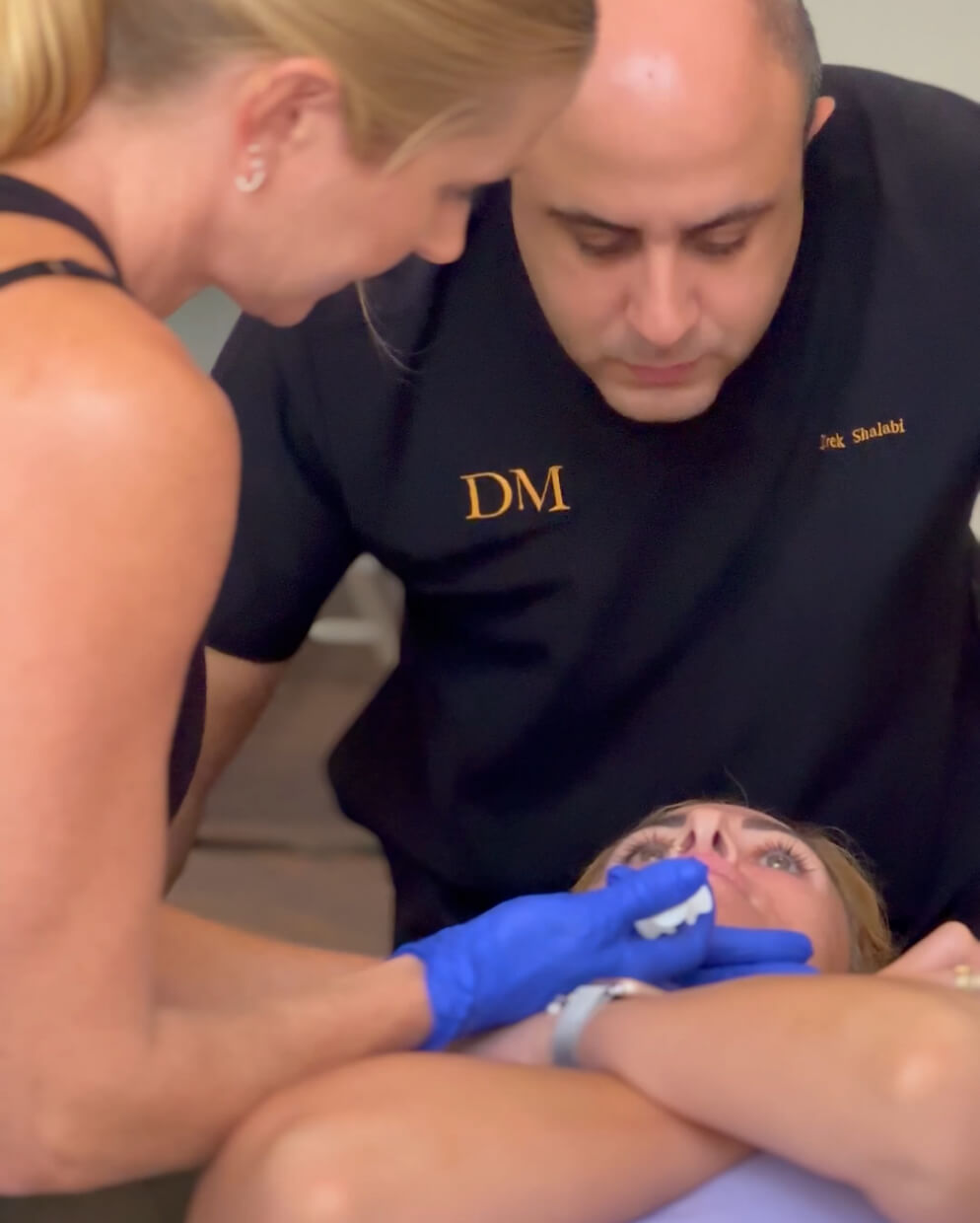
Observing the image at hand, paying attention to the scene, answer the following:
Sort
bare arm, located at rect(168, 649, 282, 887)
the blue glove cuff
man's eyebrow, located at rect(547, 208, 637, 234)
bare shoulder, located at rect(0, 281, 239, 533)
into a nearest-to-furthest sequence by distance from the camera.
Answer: bare shoulder, located at rect(0, 281, 239, 533)
the blue glove cuff
man's eyebrow, located at rect(547, 208, 637, 234)
bare arm, located at rect(168, 649, 282, 887)

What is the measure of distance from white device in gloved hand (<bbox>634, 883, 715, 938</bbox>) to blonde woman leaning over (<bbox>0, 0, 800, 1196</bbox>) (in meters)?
0.26

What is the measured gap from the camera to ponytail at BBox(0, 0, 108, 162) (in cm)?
74

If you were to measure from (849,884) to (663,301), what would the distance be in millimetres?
576

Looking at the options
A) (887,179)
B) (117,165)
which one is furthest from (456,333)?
(117,165)

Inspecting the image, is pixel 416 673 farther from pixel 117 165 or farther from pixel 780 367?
pixel 117 165

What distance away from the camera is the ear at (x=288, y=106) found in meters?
0.75

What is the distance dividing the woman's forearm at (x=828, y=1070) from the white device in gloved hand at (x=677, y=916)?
0.10 m

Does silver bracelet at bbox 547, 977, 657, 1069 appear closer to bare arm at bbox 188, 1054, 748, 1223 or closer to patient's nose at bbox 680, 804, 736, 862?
bare arm at bbox 188, 1054, 748, 1223

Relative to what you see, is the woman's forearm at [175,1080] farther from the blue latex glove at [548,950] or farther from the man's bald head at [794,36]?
the man's bald head at [794,36]

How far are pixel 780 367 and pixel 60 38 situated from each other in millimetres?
815

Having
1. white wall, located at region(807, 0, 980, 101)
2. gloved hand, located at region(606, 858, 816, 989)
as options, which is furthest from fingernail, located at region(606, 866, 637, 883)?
white wall, located at region(807, 0, 980, 101)

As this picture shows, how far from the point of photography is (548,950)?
3.51 ft

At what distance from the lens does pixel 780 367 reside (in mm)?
1393

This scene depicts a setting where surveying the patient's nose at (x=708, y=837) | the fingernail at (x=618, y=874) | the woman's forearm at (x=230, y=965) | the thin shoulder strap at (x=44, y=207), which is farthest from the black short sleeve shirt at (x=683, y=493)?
the thin shoulder strap at (x=44, y=207)
